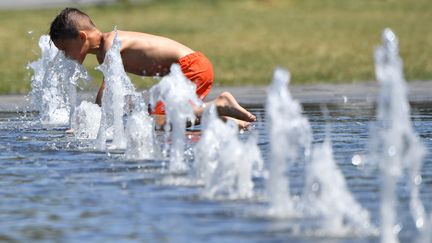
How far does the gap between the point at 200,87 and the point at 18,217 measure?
12.4 ft

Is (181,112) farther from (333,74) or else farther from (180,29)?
(180,29)

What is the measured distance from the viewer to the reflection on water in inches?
220

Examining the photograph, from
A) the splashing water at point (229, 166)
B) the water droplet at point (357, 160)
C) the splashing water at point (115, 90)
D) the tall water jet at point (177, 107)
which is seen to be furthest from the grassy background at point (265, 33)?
the splashing water at point (229, 166)

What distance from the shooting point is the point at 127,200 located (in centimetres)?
647

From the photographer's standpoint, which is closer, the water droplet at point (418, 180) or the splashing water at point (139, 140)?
the water droplet at point (418, 180)

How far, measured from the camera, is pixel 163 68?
31.9 ft

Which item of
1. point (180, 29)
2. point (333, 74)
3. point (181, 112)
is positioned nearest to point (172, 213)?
point (181, 112)

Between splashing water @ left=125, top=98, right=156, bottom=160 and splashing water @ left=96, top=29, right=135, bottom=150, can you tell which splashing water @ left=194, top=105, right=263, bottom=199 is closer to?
splashing water @ left=125, top=98, right=156, bottom=160

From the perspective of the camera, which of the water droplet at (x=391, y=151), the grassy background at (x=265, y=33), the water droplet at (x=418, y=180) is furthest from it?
the grassy background at (x=265, y=33)

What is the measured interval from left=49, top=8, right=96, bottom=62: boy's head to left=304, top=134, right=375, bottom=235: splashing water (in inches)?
150

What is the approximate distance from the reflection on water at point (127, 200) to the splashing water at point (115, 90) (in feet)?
0.88

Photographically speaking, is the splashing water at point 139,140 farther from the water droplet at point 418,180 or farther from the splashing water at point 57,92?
the splashing water at point 57,92

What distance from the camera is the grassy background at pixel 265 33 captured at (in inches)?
631

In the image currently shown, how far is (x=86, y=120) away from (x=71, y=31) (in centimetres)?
68
